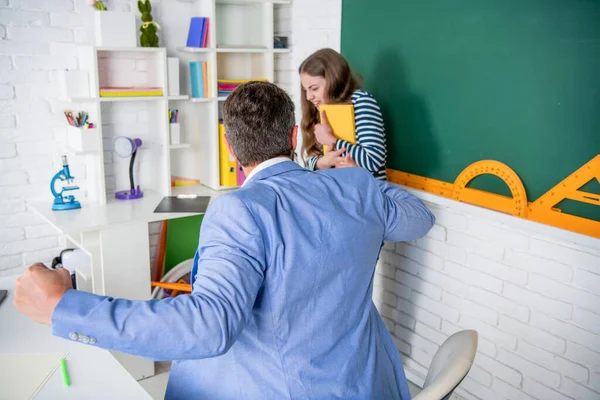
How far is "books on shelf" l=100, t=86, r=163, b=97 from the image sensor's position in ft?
9.21

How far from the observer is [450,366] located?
44.8 inches

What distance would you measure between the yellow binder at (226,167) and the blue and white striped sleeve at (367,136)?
933 millimetres

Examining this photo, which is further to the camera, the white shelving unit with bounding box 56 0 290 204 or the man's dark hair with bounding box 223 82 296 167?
the white shelving unit with bounding box 56 0 290 204

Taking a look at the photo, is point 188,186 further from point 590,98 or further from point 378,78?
point 590,98

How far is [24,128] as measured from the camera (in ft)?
9.18

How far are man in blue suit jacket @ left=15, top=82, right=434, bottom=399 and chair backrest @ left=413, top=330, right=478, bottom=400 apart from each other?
0.20 m

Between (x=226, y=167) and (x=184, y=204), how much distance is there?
449 millimetres

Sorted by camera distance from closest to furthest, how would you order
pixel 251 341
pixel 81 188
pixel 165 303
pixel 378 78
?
pixel 165 303
pixel 251 341
pixel 378 78
pixel 81 188

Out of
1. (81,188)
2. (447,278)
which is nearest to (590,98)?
(447,278)

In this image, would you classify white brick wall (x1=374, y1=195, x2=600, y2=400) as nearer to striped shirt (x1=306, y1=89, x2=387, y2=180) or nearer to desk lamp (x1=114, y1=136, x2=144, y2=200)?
striped shirt (x1=306, y1=89, x2=387, y2=180)

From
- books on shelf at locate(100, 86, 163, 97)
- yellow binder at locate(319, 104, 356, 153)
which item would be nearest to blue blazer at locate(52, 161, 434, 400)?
yellow binder at locate(319, 104, 356, 153)

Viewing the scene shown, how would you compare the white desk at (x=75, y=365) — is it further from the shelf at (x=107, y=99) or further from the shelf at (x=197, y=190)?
the shelf at (x=197, y=190)

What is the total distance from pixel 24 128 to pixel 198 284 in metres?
2.17

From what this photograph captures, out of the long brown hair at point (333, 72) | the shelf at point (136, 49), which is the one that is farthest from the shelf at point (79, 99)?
the long brown hair at point (333, 72)
